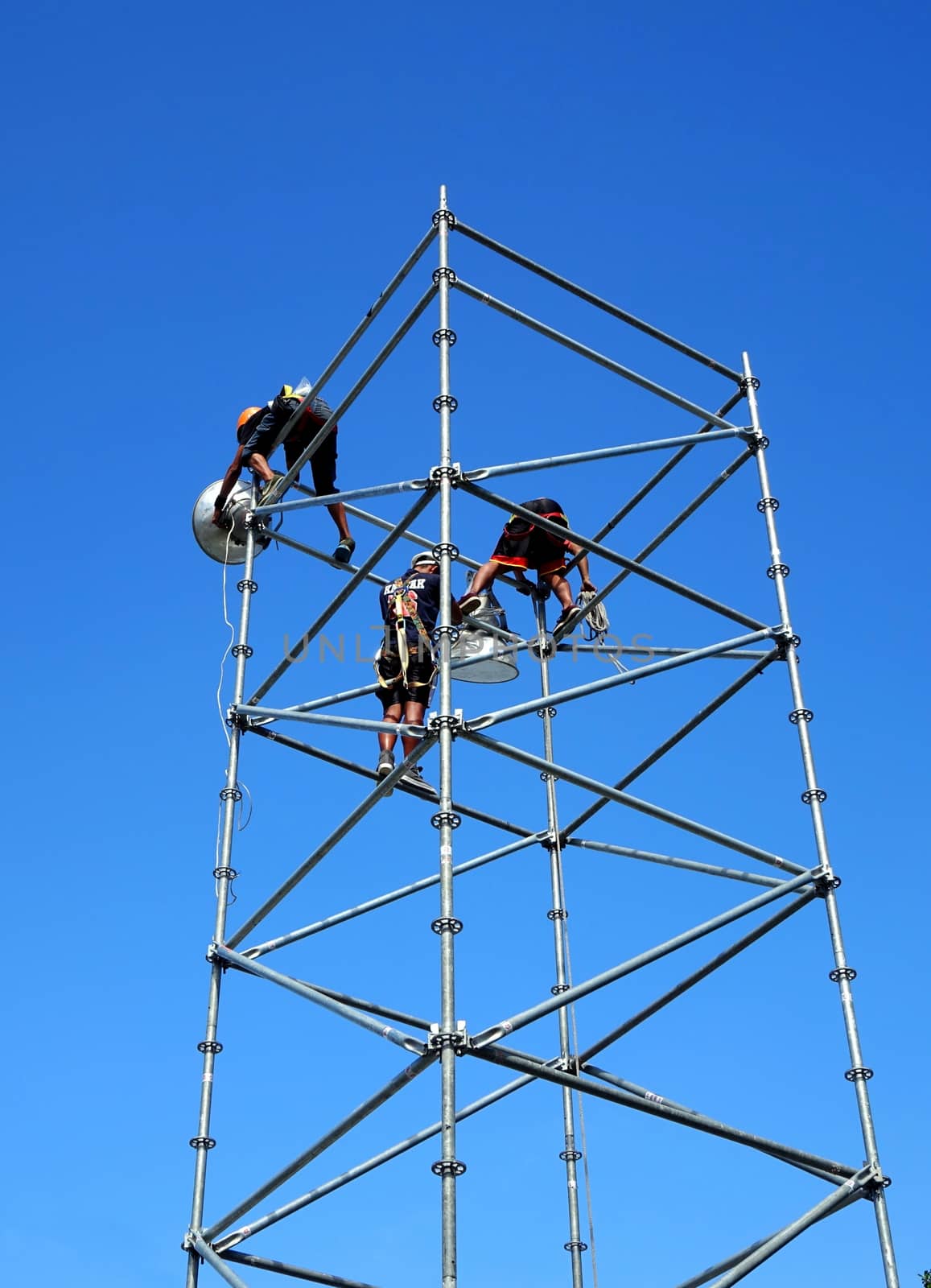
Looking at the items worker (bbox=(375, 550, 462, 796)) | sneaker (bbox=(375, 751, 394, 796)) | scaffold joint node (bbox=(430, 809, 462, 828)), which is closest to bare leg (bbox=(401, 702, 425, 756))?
worker (bbox=(375, 550, 462, 796))

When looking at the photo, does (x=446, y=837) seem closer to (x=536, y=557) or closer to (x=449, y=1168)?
(x=449, y=1168)

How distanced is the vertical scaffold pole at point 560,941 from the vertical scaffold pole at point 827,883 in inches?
65.0

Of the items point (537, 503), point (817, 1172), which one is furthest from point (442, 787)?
point (537, 503)

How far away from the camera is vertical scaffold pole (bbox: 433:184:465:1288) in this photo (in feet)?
25.6

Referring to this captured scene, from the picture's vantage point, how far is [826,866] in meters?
9.84

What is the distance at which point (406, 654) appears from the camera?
11844mm

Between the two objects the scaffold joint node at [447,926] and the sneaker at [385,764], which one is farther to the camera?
the sneaker at [385,764]

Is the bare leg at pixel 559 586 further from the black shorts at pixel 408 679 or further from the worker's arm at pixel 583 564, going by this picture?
the black shorts at pixel 408 679

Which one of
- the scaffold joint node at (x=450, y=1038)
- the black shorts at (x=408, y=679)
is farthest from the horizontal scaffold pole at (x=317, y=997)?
the black shorts at (x=408, y=679)

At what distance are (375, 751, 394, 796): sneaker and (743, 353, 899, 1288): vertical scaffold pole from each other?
271 centimetres

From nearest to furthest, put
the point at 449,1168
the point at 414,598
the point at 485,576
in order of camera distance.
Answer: the point at 449,1168 → the point at 414,598 → the point at 485,576

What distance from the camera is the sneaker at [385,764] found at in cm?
1110

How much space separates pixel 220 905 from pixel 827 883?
398 cm

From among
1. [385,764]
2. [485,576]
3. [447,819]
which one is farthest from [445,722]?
[485,576]
